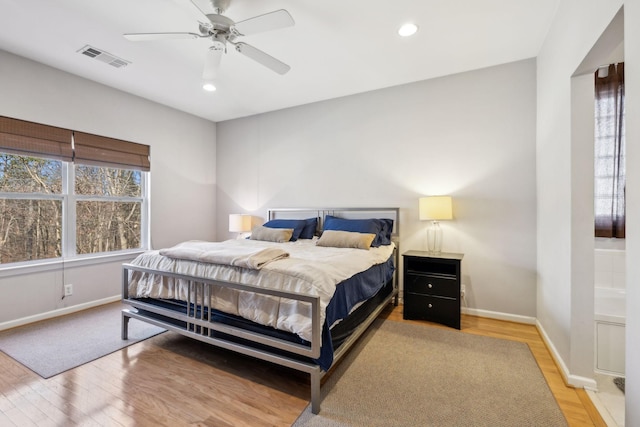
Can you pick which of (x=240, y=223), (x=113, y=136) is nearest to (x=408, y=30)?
(x=240, y=223)

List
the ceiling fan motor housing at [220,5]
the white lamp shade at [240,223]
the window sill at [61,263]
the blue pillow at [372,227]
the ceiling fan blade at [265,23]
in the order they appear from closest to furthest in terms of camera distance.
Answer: the ceiling fan blade at [265,23] < the ceiling fan motor housing at [220,5] < the window sill at [61,263] < the blue pillow at [372,227] < the white lamp shade at [240,223]

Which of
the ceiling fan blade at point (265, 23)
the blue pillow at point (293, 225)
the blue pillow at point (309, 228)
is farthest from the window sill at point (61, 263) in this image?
the ceiling fan blade at point (265, 23)

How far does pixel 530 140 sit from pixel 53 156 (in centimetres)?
516

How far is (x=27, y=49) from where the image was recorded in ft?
9.07

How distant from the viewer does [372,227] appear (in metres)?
3.30

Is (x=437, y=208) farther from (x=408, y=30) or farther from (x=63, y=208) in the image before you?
(x=63, y=208)

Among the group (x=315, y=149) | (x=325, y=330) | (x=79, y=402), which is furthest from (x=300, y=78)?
(x=79, y=402)

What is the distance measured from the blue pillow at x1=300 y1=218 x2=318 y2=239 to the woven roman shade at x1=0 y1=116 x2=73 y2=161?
9.49 feet

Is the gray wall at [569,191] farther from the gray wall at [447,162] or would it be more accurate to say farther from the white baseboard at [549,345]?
the gray wall at [447,162]

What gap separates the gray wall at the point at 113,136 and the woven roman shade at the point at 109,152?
0.09 metres

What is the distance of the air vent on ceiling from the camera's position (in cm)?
278

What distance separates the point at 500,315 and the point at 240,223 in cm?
355

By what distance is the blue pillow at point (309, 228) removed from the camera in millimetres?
3834

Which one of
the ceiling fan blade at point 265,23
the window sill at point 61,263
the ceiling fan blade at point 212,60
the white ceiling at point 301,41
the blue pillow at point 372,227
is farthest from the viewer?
the blue pillow at point 372,227
